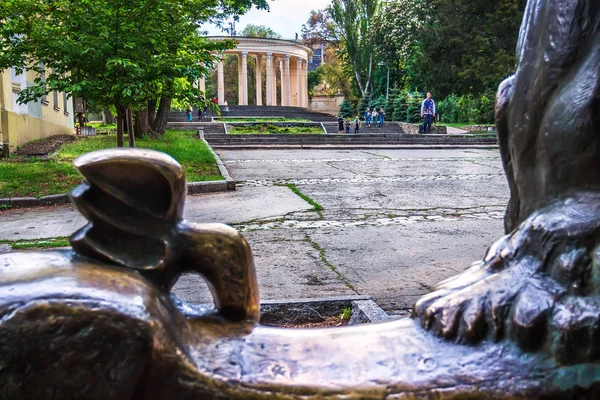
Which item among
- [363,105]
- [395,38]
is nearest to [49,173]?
[395,38]

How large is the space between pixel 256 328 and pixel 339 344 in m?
0.14

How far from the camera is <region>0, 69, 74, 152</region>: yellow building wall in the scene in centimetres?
1271

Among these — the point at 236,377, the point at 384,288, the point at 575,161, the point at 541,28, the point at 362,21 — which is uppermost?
the point at 362,21

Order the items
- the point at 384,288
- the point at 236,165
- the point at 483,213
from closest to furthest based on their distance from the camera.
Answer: the point at 384,288
the point at 483,213
the point at 236,165

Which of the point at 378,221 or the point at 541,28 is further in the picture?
the point at 378,221

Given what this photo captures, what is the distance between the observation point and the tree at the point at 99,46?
8.41m

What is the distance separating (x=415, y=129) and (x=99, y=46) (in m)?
22.0

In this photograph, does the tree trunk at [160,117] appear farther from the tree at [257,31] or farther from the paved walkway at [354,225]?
the tree at [257,31]

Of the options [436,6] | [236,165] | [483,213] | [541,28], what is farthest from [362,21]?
[541,28]

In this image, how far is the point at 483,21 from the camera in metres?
24.8

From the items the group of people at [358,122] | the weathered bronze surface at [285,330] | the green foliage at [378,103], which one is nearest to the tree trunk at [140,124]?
the group of people at [358,122]

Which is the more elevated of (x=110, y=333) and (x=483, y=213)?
(x=110, y=333)

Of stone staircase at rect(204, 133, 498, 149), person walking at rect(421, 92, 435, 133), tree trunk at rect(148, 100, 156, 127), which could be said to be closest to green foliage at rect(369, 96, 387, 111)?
person walking at rect(421, 92, 435, 133)

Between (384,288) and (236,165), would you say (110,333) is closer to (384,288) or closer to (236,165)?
(384,288)
